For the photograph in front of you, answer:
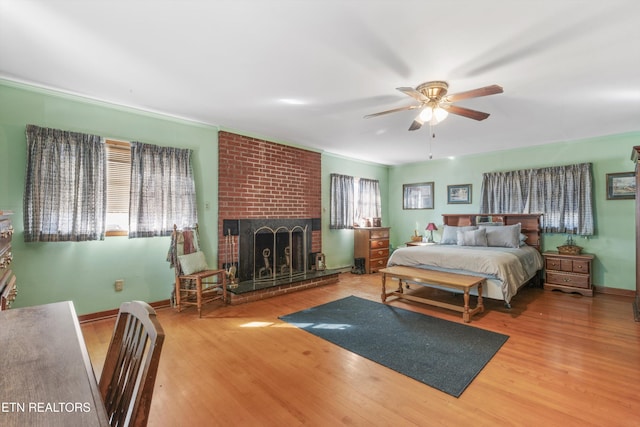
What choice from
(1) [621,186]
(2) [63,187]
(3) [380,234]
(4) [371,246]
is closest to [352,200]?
(3) [380,234]

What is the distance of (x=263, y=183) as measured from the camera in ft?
15.4

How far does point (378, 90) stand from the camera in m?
2.91

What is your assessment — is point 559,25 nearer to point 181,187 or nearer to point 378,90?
point 378,90

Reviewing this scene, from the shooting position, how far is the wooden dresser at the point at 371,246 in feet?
19.6

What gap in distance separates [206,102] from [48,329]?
2.77m

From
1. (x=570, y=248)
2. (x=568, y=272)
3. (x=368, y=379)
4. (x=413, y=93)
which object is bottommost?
(x=368, y=379)

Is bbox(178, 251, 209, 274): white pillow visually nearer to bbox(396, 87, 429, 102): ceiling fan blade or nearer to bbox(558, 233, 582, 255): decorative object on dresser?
bbox(396, 87, 429, 102): ceiling fan blade

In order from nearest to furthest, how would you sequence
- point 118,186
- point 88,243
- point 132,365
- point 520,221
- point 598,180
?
point 132,365
point 88,243
point 118,186
point 598,180
point 520,221

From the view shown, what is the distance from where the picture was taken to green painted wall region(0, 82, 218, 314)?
9.27ft

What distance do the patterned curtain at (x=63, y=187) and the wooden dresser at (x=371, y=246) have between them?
172 inches

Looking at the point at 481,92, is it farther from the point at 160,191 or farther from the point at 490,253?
the point at 160,191

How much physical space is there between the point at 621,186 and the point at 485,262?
2.79 metres

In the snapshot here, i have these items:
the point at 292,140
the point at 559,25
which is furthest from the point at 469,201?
the point at 559,25

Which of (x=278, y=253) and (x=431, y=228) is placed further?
(x=431, y=228)
